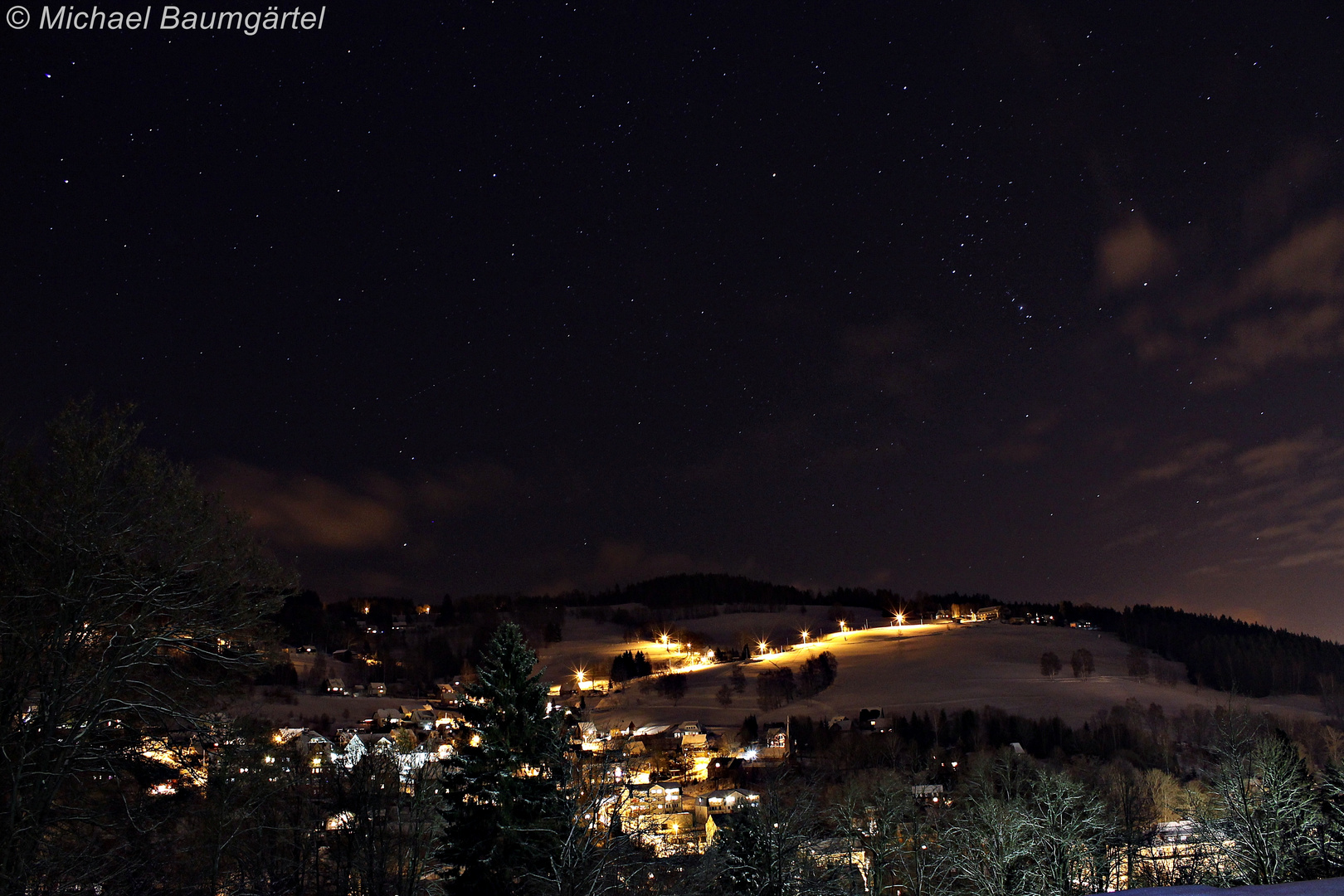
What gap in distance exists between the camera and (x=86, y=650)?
45.3 feet

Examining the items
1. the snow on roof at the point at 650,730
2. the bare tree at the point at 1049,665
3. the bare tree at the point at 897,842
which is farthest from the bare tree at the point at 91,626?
the bare tree at the point at 1049,665

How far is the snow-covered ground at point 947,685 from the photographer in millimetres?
125688

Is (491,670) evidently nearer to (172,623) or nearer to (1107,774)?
(172,623)

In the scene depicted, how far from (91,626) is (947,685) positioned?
14151 cm

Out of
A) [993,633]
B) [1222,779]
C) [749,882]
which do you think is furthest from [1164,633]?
[749,882]

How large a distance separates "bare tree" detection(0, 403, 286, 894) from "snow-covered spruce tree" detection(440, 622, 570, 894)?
25.5ft

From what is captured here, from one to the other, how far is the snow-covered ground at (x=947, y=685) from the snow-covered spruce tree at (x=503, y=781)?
338 ft

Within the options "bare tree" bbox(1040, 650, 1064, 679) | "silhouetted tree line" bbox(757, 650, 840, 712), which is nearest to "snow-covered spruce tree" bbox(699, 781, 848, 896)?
"silhouetted tree line" bbox(757, 650, 840, 712)

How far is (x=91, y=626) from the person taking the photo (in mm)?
13359

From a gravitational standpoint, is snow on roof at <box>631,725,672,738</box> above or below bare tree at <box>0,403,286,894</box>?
below

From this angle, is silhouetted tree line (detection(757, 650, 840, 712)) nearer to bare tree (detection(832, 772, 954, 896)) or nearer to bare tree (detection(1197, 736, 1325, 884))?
bare tree (detection(832, 772, 954, 896))

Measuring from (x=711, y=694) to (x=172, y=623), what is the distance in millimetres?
147083

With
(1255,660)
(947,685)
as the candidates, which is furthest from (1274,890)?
(1255,660)

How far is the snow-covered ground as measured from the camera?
412ft
